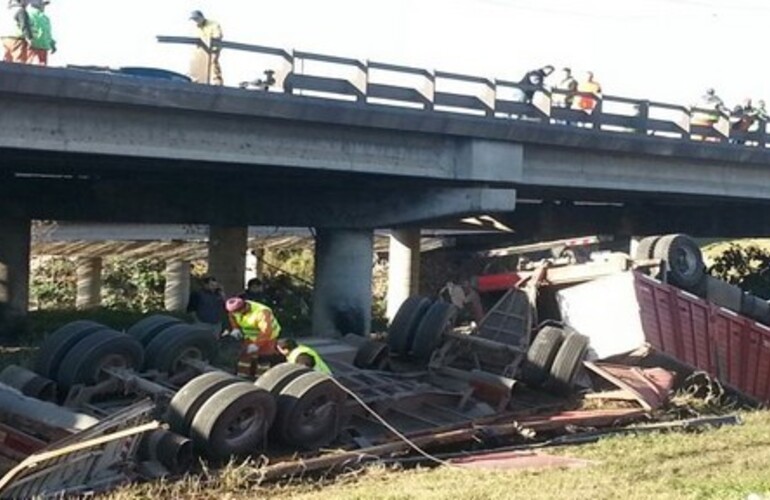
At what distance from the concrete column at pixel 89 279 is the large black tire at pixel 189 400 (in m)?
23.4

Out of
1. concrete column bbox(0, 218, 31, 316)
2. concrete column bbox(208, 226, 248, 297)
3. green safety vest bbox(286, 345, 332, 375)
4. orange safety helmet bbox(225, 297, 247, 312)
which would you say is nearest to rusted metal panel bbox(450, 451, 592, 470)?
green safety vest bbox(286, 345, 332, 375)

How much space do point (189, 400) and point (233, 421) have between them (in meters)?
0.41

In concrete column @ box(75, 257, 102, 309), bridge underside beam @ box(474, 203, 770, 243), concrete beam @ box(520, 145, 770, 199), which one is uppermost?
concrete beam @ box(520, 145, 770, 199)

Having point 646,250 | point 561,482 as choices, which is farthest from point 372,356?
point 646,250

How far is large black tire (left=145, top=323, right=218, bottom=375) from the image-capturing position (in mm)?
10930

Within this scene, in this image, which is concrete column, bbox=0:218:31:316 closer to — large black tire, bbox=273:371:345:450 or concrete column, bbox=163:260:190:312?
concrete column, bbox=163:260:190:312

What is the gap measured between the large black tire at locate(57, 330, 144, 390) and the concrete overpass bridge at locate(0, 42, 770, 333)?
6.38m

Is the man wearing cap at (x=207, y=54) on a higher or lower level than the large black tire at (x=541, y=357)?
higher

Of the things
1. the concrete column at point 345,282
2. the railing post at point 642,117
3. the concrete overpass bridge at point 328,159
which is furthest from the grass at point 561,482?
the railing post at point 642,117

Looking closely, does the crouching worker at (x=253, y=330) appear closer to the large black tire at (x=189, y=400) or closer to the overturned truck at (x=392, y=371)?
the overturned truck at (x=392, y=371)

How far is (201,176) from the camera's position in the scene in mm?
22328

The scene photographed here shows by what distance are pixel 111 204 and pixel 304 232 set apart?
11709 mm

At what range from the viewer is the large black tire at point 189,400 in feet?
31.0

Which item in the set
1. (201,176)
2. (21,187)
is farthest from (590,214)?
(21,187)
